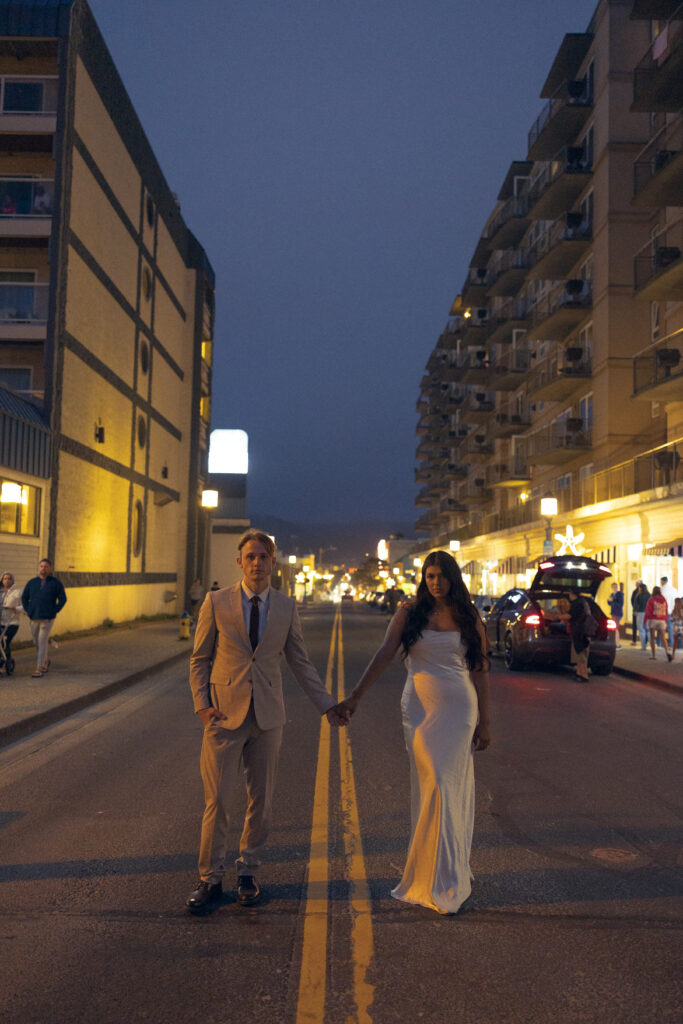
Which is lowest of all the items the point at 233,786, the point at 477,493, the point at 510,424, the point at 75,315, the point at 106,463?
the point at 233,786

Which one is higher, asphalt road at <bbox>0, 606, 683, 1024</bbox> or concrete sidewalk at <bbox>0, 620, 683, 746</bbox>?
concrete sidewalk at <bbox>0, 620, 683, 746</bbox>

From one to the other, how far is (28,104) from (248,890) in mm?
26438

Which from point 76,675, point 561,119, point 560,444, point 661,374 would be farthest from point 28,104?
point 560,444

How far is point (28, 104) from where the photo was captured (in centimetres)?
2602

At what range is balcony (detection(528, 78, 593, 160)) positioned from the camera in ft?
125

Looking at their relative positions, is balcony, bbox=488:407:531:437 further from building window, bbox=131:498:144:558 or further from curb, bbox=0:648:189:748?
curb, bbox=0:648:189:748

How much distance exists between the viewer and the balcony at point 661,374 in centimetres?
2448

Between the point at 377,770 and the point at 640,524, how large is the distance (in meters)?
21.9

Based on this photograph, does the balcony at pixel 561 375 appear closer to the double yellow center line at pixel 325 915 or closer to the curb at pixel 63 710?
the curb at pixel 63 710

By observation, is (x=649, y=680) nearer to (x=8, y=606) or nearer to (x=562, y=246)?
(x=8, y=606)

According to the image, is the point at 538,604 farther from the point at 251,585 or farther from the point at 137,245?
the point at 137,245

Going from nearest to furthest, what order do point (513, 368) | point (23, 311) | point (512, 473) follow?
1. point (23, 311)
2. point (512, 473)
3. point (513, 368)

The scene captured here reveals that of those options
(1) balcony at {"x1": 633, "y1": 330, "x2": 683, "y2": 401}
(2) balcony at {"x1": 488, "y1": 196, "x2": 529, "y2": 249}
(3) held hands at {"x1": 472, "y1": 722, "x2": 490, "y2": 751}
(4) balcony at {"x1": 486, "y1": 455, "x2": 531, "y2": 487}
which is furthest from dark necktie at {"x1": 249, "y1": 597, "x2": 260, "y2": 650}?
(2) balcony at {"x1": 488, "y1": 196, "x2": 529, "y2": 249}

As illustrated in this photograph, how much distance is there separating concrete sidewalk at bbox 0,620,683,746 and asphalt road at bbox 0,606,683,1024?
1938mm
